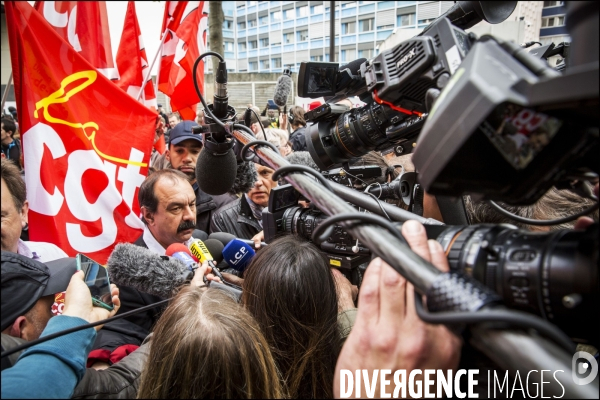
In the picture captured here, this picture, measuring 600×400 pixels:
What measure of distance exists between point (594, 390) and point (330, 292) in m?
1.04

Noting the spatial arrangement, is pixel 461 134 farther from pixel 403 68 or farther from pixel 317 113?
pixel 317 113

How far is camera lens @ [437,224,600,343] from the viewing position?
1.95ft

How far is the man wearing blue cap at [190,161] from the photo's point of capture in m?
3.32

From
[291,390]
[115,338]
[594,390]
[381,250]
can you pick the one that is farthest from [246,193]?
[594,390]

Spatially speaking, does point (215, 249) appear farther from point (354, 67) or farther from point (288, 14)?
point (288, 14)

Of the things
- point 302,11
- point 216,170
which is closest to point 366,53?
point 302,11

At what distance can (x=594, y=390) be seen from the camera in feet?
1.58

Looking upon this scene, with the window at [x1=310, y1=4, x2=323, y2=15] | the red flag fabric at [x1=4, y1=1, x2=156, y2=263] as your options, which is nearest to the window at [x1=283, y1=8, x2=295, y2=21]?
the window at [x1=310, y1=4, x2=323, y2=15]

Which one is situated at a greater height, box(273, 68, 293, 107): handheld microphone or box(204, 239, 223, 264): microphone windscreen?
box(273, 68, 293, 107): handheld microphone

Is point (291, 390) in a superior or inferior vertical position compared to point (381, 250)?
inferior

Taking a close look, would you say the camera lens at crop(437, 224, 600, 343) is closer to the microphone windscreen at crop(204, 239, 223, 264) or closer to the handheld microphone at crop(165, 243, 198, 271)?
the handheld microphone at crop(165, 243, 198, 271)

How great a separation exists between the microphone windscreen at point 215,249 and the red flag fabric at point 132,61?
1.66 metres

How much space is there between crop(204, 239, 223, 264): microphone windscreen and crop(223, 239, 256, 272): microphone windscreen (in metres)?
0.17

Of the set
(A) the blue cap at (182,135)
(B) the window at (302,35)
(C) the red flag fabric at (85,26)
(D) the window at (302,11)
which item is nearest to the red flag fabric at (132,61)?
(A) the blue cap at (182,135)
